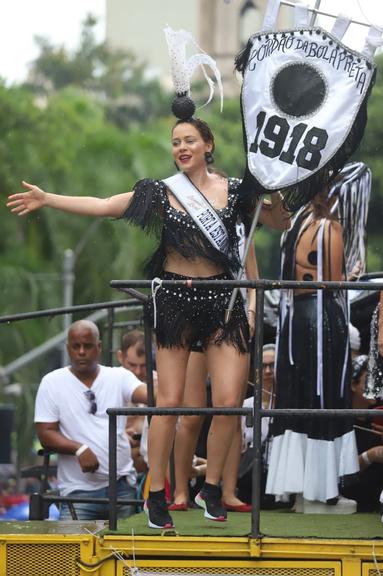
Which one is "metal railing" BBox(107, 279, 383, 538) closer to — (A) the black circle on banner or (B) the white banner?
(B) the white banner

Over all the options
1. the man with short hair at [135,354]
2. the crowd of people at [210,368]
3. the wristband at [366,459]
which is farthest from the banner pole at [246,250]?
the man with short hair at [135,354]

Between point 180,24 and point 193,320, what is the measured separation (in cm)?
9698

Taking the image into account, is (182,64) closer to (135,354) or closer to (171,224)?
(171,224)

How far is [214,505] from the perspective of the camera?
7047 millimetres

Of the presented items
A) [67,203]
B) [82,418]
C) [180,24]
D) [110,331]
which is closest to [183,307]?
[67,203]

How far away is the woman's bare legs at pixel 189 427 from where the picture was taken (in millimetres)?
7430

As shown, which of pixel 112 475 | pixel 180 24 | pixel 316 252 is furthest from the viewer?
pixel 180 24

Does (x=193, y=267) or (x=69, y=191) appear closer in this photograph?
(x=193, y=267)

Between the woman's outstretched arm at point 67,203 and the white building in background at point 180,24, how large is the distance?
89.1 meters

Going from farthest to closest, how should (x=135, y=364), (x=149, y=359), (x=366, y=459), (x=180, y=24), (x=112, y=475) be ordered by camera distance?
(x=180, y=24), (x=135, y=364), (x=366, y=459), (x=149, y=359), (x=112, y=475)

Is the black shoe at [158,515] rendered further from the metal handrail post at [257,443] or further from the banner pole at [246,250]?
the banner pole at [246,250]

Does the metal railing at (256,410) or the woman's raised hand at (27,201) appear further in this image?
the woman's raised hand at (27,201)

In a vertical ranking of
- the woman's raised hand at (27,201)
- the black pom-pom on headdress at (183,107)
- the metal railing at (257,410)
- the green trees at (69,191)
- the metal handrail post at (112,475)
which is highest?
the green trees at (69,191)

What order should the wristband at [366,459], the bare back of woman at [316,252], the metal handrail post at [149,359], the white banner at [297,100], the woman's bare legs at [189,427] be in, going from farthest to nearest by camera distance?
1. the wristband at [366,459]
2. the bare back of woman at [316,252]
3. the metal handrail post at [149,359]
4. the woman's bare legs at [189,427]
5. the white banner at [297,100]
